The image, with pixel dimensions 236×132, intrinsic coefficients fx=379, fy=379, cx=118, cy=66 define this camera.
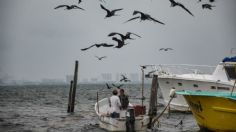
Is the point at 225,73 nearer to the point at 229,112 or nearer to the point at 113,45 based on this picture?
the point at 229,112

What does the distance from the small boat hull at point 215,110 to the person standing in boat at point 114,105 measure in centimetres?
315

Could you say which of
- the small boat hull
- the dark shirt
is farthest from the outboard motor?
the small boat hull

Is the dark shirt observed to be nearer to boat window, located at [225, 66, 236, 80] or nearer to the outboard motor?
the outboard motor

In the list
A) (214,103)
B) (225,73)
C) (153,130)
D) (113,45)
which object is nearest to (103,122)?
(153,130)

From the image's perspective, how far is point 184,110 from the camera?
2609 centimetres

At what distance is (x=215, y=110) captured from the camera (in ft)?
52.9

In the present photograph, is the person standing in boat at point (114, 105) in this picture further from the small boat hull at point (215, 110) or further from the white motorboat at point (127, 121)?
the small boat hull at point (215, 110)

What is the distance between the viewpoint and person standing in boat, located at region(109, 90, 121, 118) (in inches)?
667

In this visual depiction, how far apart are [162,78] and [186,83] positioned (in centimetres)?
246

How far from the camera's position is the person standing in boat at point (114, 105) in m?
17.0

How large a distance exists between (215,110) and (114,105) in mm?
4495

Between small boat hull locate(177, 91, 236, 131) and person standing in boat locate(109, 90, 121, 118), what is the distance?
315 centimetres

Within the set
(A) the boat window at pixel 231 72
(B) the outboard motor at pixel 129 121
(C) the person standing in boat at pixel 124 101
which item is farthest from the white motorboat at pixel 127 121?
(A) the boat window at pixel 231 72

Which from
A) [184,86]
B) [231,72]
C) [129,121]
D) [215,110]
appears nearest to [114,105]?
[129,121]
